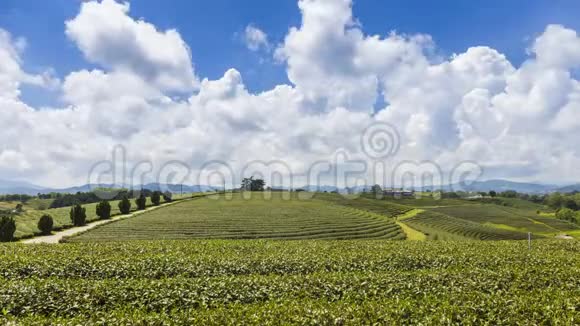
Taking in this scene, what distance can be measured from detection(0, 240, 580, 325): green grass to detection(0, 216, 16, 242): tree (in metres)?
21.0

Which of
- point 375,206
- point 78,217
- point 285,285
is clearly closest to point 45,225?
point 78,217

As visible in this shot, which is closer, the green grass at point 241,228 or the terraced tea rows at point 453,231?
the green grass at point 241,228

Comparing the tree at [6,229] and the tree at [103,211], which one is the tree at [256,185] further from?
the tree at [6,229]

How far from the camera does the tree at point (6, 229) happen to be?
3769 centimetres

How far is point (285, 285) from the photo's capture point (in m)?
13.3

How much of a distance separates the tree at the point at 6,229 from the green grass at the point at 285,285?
20955 mm

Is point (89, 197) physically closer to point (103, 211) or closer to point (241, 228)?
point (103, 211)

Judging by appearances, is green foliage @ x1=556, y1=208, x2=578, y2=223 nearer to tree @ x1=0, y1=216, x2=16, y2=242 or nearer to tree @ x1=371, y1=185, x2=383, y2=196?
tree @ x1=371, y1=185, x2=383, y2=196

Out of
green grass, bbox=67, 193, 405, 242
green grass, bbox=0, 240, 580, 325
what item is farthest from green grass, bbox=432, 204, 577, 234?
green grass, bbox=0, 240, 580, 325

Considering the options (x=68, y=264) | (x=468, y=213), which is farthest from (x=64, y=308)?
(x=468, y=213)

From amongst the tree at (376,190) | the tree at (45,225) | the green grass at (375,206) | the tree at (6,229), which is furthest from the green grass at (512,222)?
the tree at (6,229)

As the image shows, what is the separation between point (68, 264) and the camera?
1662 centimetres

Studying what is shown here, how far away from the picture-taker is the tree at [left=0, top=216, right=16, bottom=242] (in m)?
37.7

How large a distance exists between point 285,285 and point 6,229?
3896 cm
